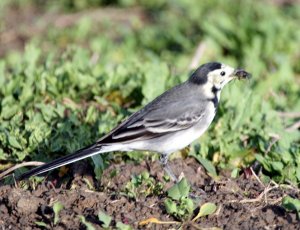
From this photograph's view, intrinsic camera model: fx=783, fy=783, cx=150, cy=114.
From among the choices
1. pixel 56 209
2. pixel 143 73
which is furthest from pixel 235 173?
pixel 143 73

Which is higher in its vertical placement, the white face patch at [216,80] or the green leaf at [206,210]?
the white face patch at [216,80]

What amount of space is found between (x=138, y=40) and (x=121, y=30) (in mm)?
479

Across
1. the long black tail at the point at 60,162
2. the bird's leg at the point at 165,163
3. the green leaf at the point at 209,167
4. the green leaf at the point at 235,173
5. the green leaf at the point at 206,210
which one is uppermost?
the long black tail at the point at 60,162

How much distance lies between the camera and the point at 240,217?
226 inches

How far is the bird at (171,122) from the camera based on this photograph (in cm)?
638

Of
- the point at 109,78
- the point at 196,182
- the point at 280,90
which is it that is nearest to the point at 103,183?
the point at 196,182

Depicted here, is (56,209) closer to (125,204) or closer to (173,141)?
(125,204)

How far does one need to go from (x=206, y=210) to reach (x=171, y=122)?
1.15m

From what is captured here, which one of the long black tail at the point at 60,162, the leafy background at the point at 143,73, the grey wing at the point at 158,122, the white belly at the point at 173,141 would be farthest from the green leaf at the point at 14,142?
the white belly at the point at 173,141

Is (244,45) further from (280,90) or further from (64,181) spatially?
(64,181)

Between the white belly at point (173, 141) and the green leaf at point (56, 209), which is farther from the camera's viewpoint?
the white belly at point (173, 141)

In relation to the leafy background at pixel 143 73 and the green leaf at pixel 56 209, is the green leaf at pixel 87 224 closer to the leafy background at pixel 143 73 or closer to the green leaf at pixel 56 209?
the green leaf at pixel 56 209

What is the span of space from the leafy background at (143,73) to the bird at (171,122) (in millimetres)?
403

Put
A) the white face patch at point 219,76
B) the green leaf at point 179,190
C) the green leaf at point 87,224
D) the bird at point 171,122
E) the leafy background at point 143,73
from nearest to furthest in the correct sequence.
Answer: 1. the green leaf at point 87,224
2. the green leaf at point 179,190
3. the bird at point 171,122
4. the white face patch at point 219,76
5. the leafy background at point 143,73
